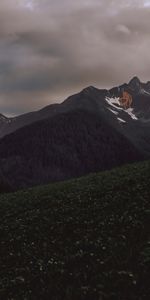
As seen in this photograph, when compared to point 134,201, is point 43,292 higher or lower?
lower

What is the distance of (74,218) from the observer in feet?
104

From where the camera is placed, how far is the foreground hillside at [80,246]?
20094 mm

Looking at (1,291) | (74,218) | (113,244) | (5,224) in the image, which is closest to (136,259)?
(113,244)

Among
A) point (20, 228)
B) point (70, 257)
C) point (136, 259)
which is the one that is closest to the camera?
point (136, 259)

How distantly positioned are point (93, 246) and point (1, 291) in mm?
5437

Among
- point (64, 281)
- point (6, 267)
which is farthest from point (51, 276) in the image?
point (6, 267)

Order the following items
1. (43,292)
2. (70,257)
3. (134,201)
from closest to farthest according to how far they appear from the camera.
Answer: (43,292) < (70,257) < (134,201)

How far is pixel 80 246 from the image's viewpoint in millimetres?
25344

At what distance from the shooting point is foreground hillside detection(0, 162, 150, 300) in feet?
65.9

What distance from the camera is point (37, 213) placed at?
35594mm

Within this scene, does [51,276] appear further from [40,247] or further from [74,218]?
[74,218]

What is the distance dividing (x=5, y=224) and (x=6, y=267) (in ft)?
31.8

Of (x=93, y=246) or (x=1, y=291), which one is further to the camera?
(x=93, y=246)

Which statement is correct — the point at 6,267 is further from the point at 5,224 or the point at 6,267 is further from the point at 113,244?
the point at 5,224
